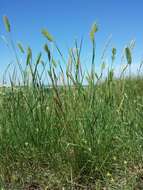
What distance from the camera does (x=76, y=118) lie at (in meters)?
2.68

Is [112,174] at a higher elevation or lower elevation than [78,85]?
lower

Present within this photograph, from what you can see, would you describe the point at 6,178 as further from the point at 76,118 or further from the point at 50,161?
the point at 76,118

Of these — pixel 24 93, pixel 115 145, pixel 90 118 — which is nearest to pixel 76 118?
pixel 90 118

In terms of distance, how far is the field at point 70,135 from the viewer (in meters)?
2.59

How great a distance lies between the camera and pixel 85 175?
261cm

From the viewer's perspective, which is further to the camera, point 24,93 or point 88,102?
point 24,93

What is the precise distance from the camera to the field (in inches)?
102

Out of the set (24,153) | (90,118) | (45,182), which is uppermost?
(90,118)

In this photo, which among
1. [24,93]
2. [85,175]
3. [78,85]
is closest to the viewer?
[85,175]

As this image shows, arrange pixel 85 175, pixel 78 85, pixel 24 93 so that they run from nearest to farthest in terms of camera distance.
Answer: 1. pixel 85 175
2. pixel 78 85
3. pixel 24 93

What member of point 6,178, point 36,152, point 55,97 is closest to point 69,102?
point 55,97

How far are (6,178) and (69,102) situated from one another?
27.3 inches

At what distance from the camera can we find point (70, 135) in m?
2.61

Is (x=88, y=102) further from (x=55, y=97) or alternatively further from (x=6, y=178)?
(x=6, y=178)
